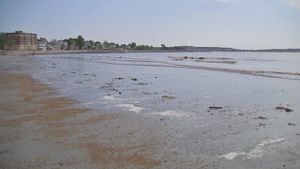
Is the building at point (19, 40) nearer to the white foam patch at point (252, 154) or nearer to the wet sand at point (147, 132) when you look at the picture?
the wet sand at point (147, 132)

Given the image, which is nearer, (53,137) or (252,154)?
(252,154)

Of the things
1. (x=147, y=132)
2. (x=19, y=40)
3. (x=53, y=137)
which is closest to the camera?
(x=53, y=137)

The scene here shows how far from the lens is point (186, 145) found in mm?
10336

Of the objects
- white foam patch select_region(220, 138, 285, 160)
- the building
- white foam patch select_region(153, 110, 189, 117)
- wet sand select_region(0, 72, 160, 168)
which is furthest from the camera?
the building

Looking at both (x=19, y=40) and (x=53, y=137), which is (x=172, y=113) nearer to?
(x=53, y=137)

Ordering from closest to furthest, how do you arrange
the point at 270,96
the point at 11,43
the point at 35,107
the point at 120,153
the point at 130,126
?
the point at 120,153
the point at 130,126
the point at 35,107
the point at 270,96
the point at 11,43

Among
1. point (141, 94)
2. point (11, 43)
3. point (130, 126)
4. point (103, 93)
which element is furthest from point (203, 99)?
point (11, 43)

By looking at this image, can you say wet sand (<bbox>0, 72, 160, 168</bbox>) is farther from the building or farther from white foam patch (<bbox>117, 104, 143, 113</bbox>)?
the building

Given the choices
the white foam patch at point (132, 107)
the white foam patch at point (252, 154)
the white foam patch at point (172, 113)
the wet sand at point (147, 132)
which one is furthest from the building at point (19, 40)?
the white foam patch at point (252, 154)

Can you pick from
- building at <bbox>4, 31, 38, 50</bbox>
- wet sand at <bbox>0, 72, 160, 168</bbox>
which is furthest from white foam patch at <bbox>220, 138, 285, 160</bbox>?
building at <bbox>4, 31, 38, 50</bbox>

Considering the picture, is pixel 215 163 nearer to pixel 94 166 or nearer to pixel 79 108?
pixel 94 166

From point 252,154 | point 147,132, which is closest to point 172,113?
point 147,132

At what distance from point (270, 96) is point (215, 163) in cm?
1458

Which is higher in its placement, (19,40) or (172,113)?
(19,40)
